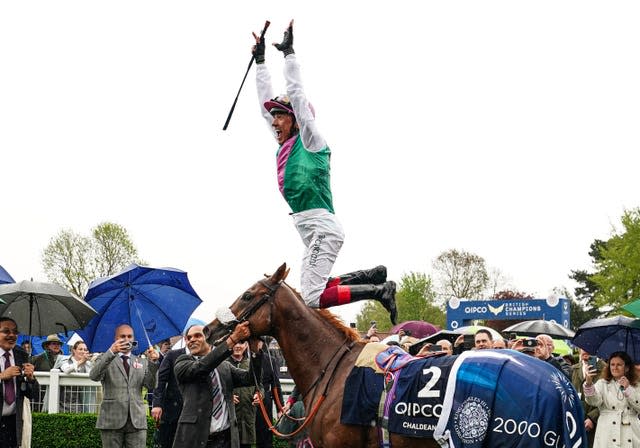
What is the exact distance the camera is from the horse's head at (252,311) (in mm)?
6445

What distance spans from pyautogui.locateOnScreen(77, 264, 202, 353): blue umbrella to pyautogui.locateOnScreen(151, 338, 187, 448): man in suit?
987 millimetres

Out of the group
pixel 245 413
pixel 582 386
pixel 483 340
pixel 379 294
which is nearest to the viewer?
pixel 379 294

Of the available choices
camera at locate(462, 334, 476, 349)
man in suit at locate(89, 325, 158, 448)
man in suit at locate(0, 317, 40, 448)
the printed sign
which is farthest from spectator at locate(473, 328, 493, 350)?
the printed sign

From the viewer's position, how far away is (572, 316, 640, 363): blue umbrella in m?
9.09

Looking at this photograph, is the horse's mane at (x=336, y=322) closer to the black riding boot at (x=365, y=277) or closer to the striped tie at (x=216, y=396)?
the black riding boot at (x=365, y=277)

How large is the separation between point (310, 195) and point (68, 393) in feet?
28.8

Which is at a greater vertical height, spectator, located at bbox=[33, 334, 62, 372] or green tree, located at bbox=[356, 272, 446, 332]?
green tree, located at bbox=[356, 272, 446, 332]

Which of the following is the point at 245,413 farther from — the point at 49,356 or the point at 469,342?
the point at 49,356

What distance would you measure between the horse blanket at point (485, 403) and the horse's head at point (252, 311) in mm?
1242

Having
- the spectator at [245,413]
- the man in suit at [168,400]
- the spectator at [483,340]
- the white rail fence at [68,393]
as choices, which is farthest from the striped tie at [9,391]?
the white rail fence at [68,393]

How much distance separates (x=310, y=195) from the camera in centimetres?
663

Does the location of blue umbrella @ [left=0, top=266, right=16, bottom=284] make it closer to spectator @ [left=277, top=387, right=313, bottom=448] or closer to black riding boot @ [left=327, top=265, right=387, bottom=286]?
spectator @ [left=277, top=387, right=313, bottom=448]

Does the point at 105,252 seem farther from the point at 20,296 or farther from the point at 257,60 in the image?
the point at 257,60

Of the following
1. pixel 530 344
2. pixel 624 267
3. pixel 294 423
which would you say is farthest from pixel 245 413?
pixel 624 267
